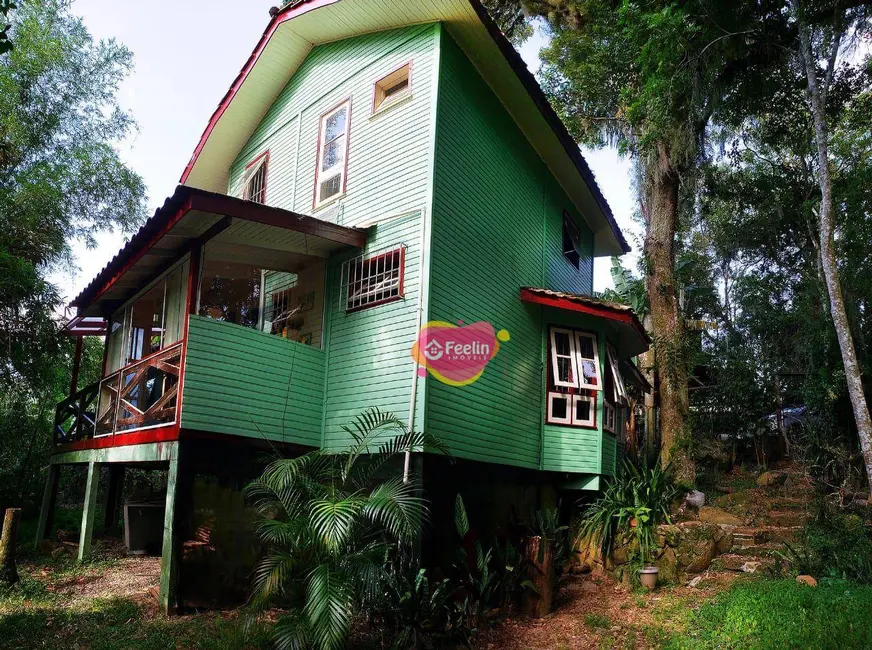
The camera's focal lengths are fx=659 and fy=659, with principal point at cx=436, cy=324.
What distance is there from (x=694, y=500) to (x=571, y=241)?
6.33 metres

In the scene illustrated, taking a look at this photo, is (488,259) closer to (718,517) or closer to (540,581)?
(540,581)

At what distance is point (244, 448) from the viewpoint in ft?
29.9

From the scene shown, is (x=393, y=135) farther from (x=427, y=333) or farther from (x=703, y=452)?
(x=703, y=452)

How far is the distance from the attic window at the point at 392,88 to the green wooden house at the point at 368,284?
0.03m

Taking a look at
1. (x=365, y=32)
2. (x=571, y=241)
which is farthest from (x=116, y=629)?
(x=571, y=241)

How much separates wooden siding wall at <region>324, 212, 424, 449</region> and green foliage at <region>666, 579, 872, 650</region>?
440 cm

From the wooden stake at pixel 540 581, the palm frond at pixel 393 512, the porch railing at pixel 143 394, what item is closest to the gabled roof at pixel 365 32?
the porch railing at pixel 143 394

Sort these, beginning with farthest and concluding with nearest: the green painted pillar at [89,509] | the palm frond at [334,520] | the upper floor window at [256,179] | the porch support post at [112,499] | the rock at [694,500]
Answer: the porch support post at [112,499]
the rock at [694,500]
the upper floor window at [256,179]
the green painted pillar at [89,509]
the palm frond at [334,520]

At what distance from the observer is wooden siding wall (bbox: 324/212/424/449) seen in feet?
30.2

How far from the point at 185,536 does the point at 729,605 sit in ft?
22.3

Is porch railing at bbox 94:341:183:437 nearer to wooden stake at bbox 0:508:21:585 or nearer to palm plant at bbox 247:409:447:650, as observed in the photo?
wooden stake at bbox 0:508:21:585

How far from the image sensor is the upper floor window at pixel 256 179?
1366 cm

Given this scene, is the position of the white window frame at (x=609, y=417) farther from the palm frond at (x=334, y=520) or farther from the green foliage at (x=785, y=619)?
the palm frond at (x=334, y=520)

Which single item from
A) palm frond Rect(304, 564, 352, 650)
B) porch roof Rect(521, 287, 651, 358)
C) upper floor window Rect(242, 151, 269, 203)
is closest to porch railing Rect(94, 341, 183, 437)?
palm frond Rect(304, 564, 352, 650)
